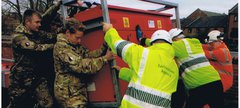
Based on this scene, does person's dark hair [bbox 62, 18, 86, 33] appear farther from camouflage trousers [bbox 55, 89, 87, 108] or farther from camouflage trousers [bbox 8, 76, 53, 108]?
camouflage trousers [bbox 8, 76, 53, 108]

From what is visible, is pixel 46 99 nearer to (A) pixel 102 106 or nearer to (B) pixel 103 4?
(A) pixel 102 106

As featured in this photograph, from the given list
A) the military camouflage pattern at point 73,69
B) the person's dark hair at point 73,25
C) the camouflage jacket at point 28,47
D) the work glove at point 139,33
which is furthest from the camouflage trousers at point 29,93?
the work glove at point 139,33

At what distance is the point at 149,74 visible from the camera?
3.01 m

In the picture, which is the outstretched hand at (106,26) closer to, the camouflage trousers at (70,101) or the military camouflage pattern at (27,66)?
the camouflage trousers at (70,101)

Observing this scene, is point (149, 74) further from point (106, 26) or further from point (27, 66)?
point (27, 66)

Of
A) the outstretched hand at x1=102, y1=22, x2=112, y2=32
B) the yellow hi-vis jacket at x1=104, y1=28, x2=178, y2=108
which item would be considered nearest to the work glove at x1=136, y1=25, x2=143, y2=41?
the outstretched hand at x1=102, y1=22, x2=112, y2=32

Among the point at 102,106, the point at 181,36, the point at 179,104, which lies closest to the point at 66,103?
the point at 102,106

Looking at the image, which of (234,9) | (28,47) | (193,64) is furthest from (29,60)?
(234,9)

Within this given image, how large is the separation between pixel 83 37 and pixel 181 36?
4.76 ft

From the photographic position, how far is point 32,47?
4004 mm

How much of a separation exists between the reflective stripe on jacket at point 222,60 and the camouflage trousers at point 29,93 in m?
2.62

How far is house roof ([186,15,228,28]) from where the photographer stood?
60.5 m

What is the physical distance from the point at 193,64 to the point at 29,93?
7.80 feet

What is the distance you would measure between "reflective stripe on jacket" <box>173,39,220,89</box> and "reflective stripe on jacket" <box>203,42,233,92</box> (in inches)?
20.0
